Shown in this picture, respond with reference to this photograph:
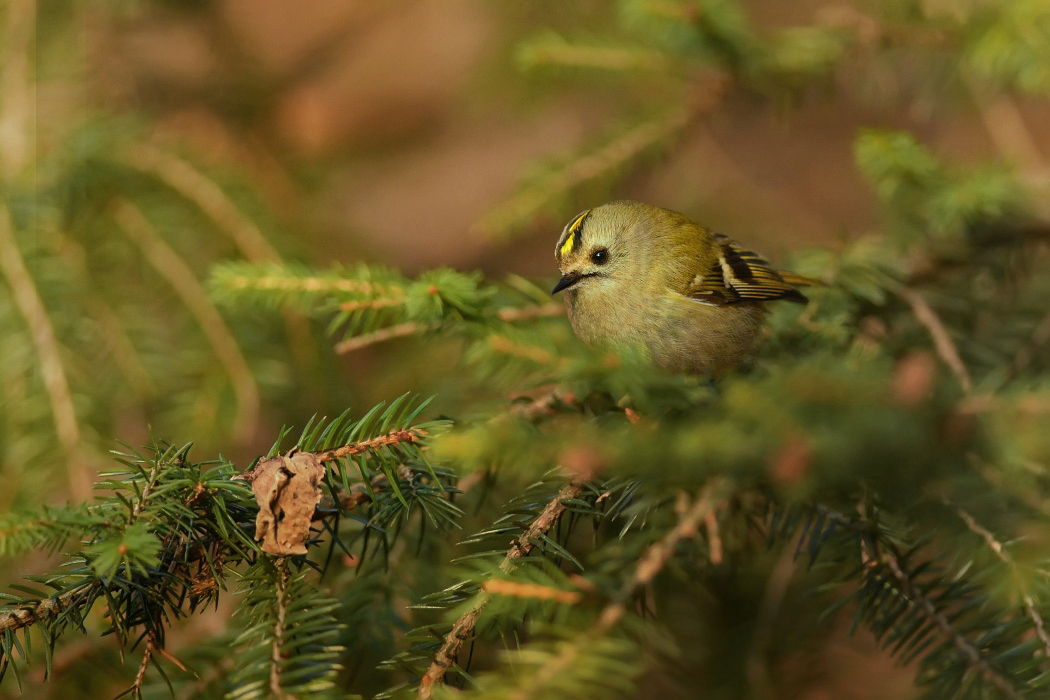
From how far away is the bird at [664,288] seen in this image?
1.63 metres

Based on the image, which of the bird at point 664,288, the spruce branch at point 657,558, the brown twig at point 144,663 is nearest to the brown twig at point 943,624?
the spruce branch at point 657,558

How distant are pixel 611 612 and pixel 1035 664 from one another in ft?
1.97

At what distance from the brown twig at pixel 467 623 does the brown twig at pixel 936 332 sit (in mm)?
832

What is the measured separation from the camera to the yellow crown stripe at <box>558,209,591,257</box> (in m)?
1.75

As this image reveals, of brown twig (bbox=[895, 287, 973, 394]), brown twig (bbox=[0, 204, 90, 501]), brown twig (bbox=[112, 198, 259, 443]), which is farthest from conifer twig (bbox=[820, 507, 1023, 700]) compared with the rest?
brown twig (bbox=[0, 204, 90, 501])

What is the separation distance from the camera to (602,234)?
1770 mm

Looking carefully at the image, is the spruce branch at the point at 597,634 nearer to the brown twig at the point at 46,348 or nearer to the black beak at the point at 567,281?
the black beak at the point at 567,281

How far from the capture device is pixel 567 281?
168 centimetres

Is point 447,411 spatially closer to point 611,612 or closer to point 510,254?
point 611,612

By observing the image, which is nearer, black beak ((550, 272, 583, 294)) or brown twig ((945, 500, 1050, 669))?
brown twig ((945, 500, 1050, 669))

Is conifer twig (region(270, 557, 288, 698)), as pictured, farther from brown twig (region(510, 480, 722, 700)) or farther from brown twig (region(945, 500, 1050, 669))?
brown twig (region(945, 500, 1050, 669))

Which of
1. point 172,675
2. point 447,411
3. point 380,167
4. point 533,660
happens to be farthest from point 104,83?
point 533,660

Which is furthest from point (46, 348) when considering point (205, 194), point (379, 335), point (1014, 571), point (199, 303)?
point (1014, 571)

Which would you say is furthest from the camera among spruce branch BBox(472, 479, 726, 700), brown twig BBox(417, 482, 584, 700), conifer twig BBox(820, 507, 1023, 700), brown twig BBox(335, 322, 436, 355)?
brown twig BBox(335, 322, 436, 355)
